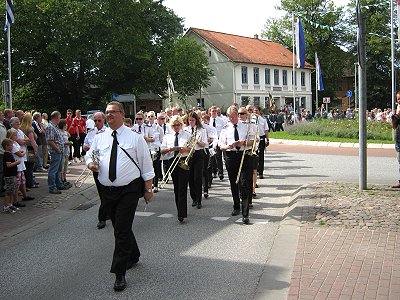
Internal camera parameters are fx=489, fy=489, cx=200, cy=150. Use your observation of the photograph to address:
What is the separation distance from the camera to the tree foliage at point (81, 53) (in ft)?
121

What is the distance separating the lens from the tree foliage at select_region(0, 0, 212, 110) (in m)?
36.8

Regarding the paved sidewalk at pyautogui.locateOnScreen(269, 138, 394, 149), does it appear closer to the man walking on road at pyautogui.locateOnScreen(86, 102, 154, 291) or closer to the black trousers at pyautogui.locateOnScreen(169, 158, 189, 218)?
the black trousers at pyautogui.locateOnScreen(169, 158, 189, 218)

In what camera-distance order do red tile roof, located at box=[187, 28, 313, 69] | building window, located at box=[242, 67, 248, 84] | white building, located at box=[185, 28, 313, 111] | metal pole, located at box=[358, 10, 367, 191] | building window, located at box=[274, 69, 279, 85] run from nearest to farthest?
metal pole, located at box=[358, 10, 367, 191] → white building, located at box=[185, 28, 313, 111] → red tile roof, located at box=[187, 28, 313, 69] → building window, located at box=[242, 67, 248, 84] → building window, located at box=[274, 69, 279, 85]

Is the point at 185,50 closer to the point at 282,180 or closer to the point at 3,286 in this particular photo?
the point at 282,180

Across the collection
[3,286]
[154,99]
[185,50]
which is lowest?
[3,286]

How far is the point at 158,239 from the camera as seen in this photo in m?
7.66

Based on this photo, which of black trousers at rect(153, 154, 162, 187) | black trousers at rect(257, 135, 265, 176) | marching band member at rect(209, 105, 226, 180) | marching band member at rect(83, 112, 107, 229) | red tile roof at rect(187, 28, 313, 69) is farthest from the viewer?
red tile roof at rect(187, 28, 313, 69)

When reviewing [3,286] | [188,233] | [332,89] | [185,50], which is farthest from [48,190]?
[332,89]

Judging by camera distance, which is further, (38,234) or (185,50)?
(185,50)

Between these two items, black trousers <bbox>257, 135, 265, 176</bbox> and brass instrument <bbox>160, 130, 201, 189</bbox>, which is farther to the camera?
black trousers <bbox>257, 135, 265, 176</bbox>

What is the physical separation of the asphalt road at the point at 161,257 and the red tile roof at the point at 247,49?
50.7 m

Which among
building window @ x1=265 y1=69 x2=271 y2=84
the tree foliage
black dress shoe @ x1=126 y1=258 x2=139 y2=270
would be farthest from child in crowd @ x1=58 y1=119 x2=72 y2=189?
building window @ x1=265 y1=69 x2=271 y2=84

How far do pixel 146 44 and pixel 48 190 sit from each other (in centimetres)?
3230

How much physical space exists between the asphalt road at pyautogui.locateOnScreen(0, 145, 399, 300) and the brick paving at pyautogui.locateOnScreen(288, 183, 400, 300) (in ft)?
1.22
